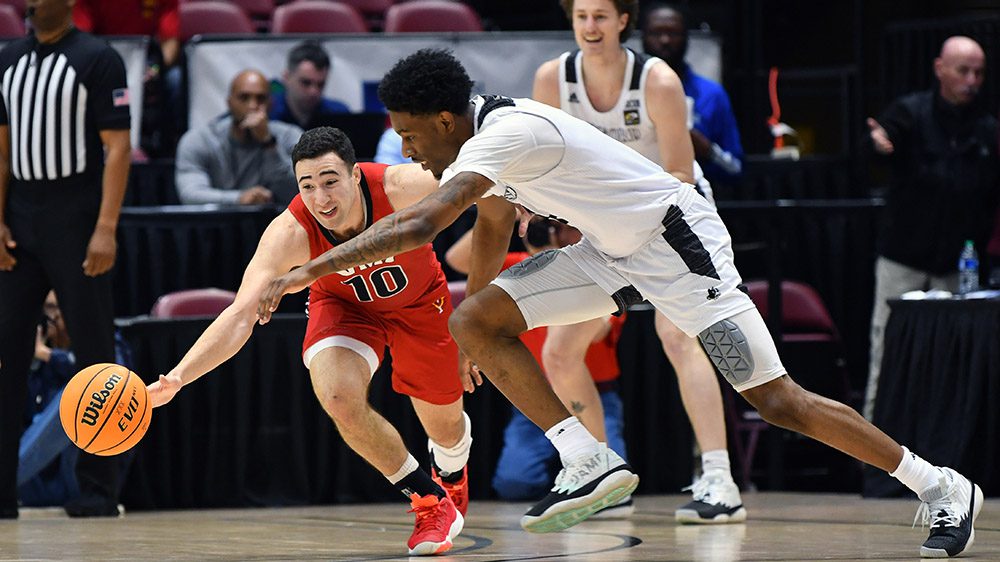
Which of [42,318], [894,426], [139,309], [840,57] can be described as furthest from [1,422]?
[840,57]

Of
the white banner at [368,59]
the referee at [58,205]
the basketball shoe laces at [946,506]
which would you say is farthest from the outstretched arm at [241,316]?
the white banner at [368,59]

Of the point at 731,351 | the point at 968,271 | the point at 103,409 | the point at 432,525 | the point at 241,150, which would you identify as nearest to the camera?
the point at 103,409

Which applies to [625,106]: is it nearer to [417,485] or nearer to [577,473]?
[417,485]

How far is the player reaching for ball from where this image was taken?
4.89 m

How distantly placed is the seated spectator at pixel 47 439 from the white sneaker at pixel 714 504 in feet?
8.93

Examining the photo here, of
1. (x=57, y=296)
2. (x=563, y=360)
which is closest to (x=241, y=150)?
(x=57, y=296)

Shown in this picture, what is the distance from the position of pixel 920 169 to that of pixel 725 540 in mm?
3421

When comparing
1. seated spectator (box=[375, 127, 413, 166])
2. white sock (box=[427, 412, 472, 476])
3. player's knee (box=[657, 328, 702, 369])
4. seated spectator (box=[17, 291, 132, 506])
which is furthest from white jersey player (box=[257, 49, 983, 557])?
seated spectator (box=[375, 127, 413, 166])

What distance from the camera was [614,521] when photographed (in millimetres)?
6117

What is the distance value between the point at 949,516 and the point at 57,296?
3.85 metres

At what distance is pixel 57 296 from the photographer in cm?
657

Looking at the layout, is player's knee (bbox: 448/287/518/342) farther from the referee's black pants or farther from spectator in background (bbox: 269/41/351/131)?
spectator in background (bbox: 269/41/351/131)

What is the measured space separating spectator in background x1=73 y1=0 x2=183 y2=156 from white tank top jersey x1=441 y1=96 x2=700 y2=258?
560 centimetres

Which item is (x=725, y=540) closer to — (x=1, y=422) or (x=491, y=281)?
(x=491, y=281)
